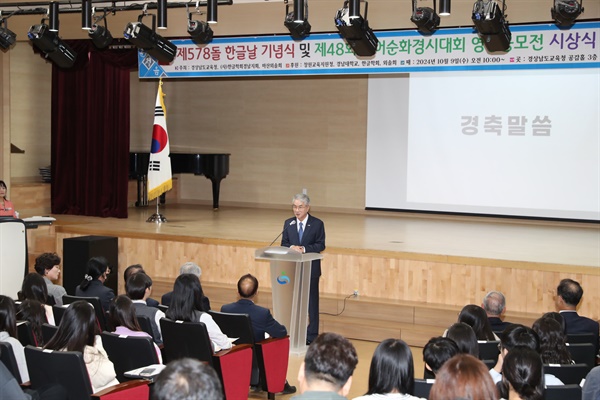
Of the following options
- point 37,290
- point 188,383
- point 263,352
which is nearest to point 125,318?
point 37,290

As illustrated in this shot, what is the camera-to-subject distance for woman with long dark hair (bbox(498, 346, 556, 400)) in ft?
10.3

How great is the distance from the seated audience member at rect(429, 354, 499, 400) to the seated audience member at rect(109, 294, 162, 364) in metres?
2.32

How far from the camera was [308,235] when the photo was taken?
276 inches

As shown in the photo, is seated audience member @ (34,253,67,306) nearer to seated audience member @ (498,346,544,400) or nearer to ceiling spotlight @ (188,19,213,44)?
ceiling spotlight @ (188,19,213,44)


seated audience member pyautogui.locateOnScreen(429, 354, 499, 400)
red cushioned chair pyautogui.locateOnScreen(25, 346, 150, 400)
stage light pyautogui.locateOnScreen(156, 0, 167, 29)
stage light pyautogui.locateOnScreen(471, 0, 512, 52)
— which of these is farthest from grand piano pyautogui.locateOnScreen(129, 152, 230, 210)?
seated audience member pyautogui.locateOnScreen(429, 354, 499, 400)

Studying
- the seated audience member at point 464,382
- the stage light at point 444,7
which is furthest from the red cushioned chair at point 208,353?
the stage light at point 444,7

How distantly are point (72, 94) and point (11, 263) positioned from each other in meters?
4.32

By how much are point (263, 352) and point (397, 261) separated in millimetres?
3053

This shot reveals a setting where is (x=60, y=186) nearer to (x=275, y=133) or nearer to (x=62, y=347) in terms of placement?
(x=275, y=133)

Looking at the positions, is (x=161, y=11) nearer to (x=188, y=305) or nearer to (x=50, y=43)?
(x=50, y=43)

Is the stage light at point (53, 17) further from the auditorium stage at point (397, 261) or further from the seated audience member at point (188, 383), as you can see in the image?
the seated audience member at point (188, 383)

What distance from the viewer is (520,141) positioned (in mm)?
11273

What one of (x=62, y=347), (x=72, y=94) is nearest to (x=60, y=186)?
(x=72, y=94)

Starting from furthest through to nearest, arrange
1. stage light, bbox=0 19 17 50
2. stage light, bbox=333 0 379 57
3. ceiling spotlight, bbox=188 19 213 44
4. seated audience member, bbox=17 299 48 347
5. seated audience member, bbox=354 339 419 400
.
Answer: stage light, bbox=0 19 17 50
ceiling spotlight, bbox=188 19 213 44
stage light, bbox=333 0 379 57
seated audience member, bbox=17 299 48 347
seated audience member, bbox=354 339 419 400
